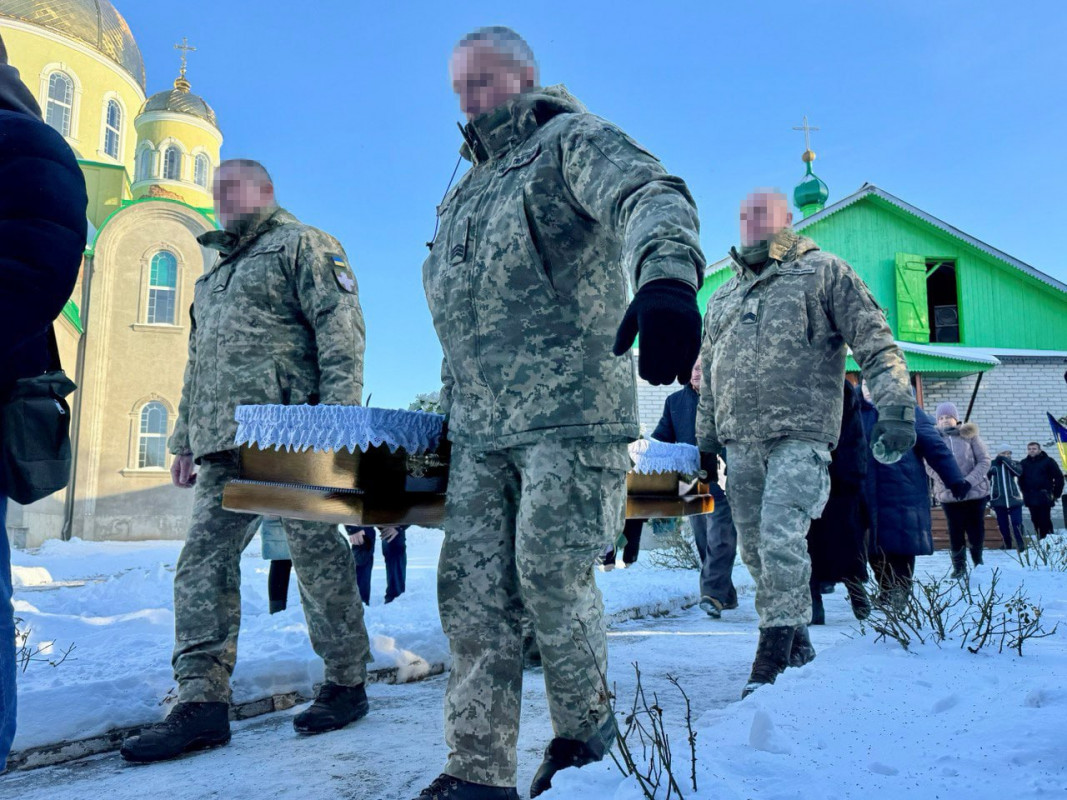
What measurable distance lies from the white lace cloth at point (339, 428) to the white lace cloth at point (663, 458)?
123 centimetres

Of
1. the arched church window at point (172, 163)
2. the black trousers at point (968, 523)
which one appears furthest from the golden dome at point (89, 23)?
the black trousers at point (968, 523)

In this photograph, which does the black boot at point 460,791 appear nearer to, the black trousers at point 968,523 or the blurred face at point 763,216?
the blurred face at point 763,216

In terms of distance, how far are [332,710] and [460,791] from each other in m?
1.35

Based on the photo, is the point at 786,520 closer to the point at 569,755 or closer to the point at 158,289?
the point at 569,755

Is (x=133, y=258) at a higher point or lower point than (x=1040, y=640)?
higher

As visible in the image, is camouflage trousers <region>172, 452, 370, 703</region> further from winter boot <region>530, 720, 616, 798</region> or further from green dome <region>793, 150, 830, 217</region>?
green dome <region>793, 150, 830, 217</region>

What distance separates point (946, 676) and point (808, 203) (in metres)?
21.8

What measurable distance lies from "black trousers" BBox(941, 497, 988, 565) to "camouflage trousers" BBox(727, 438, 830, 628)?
590 centimetres

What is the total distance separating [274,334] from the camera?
11.5 ft

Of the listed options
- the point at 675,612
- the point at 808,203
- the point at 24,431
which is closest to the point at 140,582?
the point at 675,612

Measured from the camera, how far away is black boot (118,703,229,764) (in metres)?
2.92

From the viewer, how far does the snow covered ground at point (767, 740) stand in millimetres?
1831

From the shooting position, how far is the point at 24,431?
177cm

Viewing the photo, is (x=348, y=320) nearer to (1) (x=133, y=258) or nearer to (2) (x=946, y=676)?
(2) (x=946, y=676)
